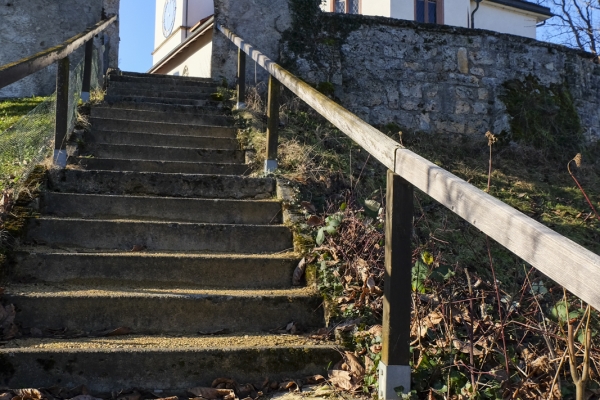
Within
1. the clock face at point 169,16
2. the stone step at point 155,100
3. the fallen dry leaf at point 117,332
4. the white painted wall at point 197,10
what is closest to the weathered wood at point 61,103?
the stone step at point 155,100

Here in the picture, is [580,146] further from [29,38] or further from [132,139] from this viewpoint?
[29,38]

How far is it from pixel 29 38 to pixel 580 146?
8.06m

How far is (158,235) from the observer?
362cm

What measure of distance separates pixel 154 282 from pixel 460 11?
15.6 metres

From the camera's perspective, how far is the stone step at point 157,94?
6664mm

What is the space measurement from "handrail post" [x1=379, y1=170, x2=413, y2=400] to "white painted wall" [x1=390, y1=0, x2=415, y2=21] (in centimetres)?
1441

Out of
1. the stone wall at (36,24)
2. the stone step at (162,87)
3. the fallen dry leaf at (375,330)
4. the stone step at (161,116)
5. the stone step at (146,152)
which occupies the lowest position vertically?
the fallen dry leaf at (375,330)

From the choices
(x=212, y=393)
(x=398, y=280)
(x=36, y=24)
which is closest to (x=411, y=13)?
(x=36, y=24)

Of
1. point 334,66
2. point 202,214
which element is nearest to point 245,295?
point 202,214

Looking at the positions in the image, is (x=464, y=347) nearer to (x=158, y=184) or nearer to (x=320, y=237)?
(x=320, y=237)

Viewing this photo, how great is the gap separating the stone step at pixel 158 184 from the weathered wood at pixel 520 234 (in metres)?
2.25

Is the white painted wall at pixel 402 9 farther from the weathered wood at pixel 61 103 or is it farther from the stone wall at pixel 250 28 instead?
the weathered wood at pixel 61 103

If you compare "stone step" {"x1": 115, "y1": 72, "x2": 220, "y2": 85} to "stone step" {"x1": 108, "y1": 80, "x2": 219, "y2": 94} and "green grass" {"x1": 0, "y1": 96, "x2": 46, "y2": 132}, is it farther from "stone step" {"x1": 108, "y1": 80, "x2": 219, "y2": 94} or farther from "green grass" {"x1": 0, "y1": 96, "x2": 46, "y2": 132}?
"green grass" {"x1": 0, "y1": 96, "x2": 46, "y2": 132}

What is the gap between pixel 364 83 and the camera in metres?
8.22
